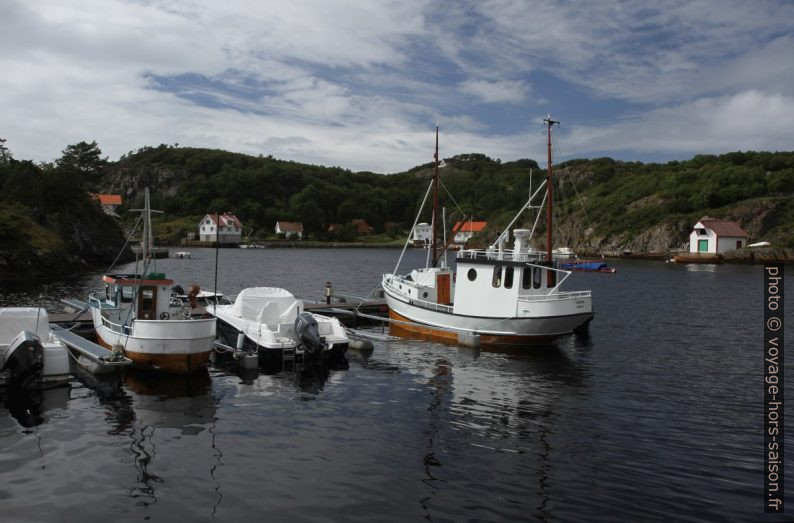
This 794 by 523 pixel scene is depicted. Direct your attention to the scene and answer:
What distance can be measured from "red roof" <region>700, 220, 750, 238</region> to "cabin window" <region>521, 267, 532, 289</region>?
8587cm

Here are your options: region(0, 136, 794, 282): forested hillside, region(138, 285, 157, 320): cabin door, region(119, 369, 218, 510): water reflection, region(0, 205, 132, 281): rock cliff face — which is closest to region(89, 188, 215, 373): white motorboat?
region(138, 285, 157, 320): cabin door

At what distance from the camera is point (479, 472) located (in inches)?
522

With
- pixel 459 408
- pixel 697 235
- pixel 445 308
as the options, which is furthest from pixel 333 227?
pixel 459 408

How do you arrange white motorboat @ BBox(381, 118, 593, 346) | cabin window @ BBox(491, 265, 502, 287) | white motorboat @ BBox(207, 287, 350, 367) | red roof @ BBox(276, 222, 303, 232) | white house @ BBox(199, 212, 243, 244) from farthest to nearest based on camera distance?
red roof @ BBox(276, 222, 303, 232) → white house @ BBox(199, 212, 243, 244) → cabin window @ BBox(491, 265, 502, 287) → white motorboat @ BBox(381, 118, 593, 346) → white motorboat @ BBox(207, 287, 350, 367)

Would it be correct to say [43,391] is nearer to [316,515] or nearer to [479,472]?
[316,515]

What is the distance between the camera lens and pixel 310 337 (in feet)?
75.3

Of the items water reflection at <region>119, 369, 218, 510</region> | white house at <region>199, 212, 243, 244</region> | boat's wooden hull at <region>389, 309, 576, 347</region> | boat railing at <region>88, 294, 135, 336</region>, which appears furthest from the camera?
white house at <region>199, 212, 243, 244</region>

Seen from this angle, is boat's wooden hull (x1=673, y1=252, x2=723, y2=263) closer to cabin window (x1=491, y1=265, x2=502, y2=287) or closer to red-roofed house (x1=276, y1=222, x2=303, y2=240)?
cabin window (x1=491, y1=265, x2=502, y2=287)

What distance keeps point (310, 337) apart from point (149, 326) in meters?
5.77

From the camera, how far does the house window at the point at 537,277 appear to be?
1125 inches

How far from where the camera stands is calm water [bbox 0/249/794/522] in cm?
1164

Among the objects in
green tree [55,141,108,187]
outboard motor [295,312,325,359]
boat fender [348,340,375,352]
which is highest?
green tree [55,141,108,187]

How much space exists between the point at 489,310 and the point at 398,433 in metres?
13.9

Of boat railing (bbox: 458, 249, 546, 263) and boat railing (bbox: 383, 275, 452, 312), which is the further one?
boat railing (bbox: 383, 275, 452, 312)
